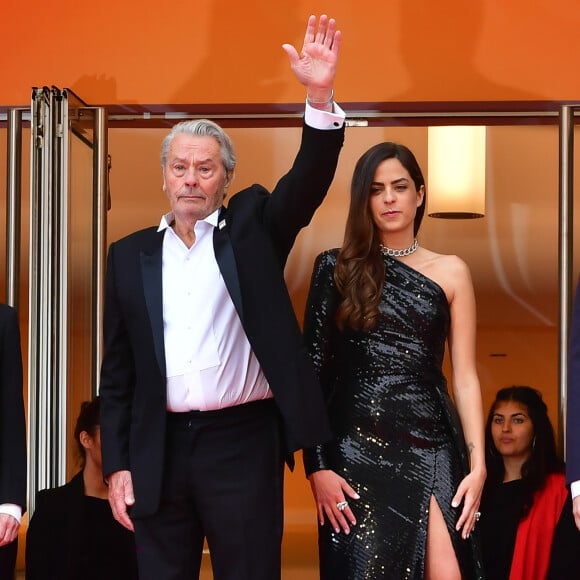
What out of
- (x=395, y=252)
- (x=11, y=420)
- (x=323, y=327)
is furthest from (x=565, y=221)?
(x=11, y=420)

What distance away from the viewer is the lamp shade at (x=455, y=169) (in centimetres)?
553

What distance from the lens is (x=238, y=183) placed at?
5.92 meters

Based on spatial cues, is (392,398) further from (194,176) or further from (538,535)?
(538,535)

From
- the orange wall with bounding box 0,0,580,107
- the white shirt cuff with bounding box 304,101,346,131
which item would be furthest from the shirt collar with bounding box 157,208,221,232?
the orange wall with bounding box 0,0,580,107

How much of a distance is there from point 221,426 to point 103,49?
2.62 meters

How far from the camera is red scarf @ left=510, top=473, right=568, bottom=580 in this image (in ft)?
15.5

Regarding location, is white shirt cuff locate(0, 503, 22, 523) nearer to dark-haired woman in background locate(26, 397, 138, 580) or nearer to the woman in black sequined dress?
the woman in black sequined dress

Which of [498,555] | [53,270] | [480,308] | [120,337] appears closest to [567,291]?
[498,555]

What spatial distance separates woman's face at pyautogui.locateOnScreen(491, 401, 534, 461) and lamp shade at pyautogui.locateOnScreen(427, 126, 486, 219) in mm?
965

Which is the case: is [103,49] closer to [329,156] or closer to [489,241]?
[489,241]

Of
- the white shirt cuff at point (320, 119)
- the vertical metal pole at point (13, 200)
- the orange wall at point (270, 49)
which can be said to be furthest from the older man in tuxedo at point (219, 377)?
the orange wall at point (270, 49)

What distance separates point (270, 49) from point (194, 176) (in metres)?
2.19

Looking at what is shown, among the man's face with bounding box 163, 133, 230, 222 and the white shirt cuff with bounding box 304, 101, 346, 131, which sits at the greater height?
the white shirt cuff with bounding box 304, 101, 346, 131

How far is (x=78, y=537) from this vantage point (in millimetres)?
4723
